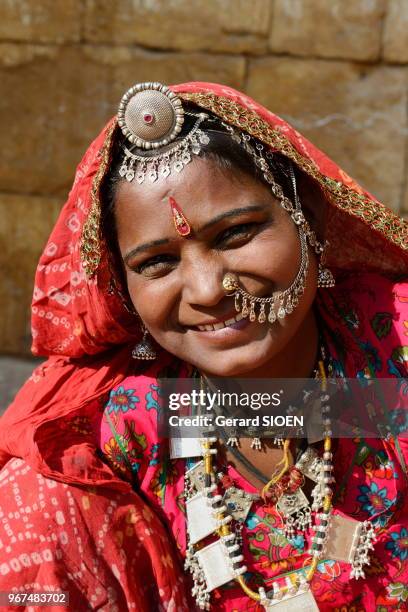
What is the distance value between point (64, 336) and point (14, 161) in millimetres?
2170

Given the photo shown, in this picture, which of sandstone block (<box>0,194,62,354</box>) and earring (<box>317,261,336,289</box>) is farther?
sandstone block (<box>0,194,62,354</box>)

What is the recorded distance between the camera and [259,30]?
13.1 ft

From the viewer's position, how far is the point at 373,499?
222cm

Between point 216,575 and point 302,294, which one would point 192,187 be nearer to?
point 302,294

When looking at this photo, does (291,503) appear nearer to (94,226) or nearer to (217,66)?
A: (94,226)

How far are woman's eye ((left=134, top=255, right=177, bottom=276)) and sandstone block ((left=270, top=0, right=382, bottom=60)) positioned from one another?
2306 mm

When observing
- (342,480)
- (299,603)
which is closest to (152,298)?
(342,480)

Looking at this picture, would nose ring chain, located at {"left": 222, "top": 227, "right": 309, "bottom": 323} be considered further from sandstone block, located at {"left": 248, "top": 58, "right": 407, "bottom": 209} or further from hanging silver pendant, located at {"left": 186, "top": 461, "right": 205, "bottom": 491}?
sandstone block, located at {"left": 248, "top": 58, "right": 407, "bottom": 209}

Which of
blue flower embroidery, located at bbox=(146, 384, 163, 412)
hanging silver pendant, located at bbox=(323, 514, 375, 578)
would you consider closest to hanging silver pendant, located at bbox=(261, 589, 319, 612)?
hanging silver pendant, located at bbox=(323, 514, 375, 578)

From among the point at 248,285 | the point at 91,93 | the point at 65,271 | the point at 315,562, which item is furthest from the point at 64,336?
the point at 91,93

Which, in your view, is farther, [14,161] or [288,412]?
[14,161]

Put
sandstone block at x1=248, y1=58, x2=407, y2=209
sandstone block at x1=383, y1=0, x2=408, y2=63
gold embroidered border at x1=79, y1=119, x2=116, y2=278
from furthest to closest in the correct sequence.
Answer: sandstone block at x1=248, y1=58, x2=407, y2=209 < sandstone block at x1=383, y1=0, x2=408, y2=63 < gold embroidered border at x1=79, y1=119, x2=116, y2=278

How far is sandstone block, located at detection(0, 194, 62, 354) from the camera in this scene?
4.35m

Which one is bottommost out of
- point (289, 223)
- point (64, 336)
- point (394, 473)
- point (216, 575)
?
point (216, 575)
